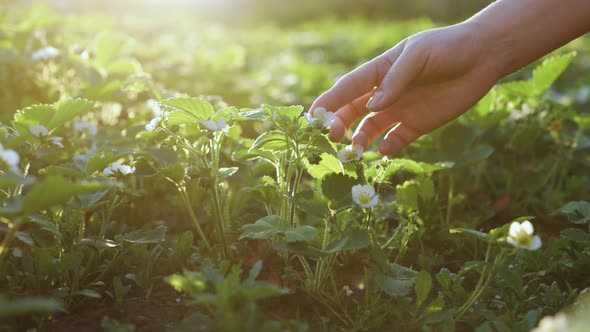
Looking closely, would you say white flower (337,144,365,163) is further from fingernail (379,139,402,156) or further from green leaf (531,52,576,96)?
green leaf (531,52,576,96)

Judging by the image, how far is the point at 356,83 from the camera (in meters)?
1.72

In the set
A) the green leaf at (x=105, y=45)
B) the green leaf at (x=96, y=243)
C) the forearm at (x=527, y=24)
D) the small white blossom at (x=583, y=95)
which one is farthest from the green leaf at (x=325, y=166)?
the small white blossom at (x=583, y=95)

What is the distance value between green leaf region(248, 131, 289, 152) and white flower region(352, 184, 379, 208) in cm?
23

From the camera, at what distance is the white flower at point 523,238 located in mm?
1273

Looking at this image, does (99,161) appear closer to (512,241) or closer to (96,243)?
(96,243)

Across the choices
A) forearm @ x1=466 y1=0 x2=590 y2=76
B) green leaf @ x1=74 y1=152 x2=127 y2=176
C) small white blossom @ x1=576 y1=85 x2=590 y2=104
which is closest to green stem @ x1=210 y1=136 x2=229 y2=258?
green leaf @ x1=74 y1=152 x2=127 y2=176

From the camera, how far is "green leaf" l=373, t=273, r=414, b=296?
137 cm

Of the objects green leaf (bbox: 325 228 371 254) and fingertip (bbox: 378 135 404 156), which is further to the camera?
fingertip (bbox: 378 135 404 156)

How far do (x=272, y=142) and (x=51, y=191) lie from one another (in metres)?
0.58

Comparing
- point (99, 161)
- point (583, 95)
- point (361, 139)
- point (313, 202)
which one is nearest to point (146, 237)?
point (99, 161)

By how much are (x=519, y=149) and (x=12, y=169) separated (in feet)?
6.53

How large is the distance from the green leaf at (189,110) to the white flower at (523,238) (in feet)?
2.55

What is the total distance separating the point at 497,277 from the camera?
1.60 m

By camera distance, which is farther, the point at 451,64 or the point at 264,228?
the point at 451,64
